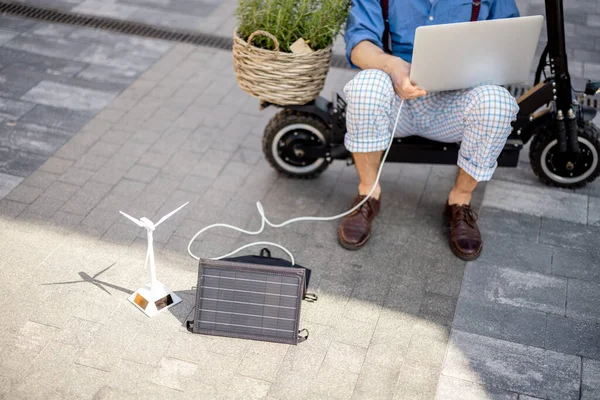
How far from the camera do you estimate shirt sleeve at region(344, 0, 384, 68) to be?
3.41 metres

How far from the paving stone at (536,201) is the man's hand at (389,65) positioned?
0.88 metres

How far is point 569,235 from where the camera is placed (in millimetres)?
3660

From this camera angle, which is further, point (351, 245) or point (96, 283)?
point (351, 245)

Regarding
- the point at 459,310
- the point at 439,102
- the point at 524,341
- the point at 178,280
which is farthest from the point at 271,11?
the point at 524,341

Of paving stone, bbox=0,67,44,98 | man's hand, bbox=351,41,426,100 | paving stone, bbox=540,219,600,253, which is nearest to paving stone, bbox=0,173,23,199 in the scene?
paving stone, bbox=0,67,44,98

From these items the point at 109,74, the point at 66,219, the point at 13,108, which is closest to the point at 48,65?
the point at 109,74

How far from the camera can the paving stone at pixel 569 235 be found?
11.8 feet

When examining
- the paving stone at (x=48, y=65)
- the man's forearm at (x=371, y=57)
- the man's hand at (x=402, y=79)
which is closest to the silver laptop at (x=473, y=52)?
the man's hand at (x=402, y=79)

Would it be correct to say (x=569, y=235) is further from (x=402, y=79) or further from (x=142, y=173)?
(x=142, y=173)

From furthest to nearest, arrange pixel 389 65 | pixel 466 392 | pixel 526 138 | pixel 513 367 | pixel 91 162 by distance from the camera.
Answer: pixel 91 162, pixel 526 138, pixel 389 65, pixel 513 367, pixel 466 392

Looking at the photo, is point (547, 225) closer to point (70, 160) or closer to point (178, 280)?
point (178, 280)

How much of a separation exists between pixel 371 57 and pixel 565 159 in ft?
3.79

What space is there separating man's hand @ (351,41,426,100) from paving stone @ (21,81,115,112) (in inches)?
72.2

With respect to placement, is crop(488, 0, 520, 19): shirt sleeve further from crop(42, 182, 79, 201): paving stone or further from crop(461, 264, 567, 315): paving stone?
crop(42, 182, 79, 201): paving stone
